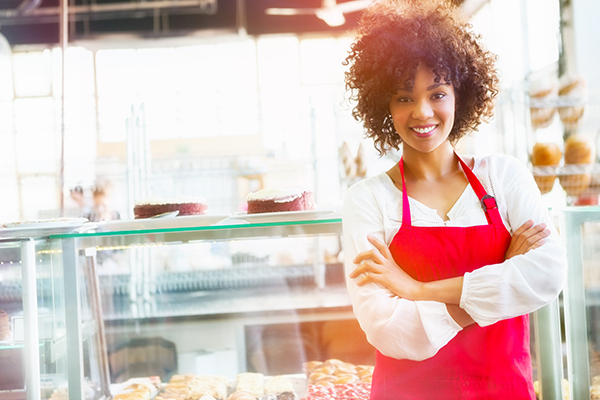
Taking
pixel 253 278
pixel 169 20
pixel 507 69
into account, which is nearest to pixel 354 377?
pixel 253 278

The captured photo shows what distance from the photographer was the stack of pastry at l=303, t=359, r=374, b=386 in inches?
62.0

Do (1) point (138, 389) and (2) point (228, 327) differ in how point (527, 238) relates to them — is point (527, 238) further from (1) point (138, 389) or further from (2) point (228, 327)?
(1) point (138, 389)

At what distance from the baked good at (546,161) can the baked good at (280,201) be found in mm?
2128

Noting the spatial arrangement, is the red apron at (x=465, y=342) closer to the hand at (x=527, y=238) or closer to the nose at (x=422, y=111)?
the hand at (x=527, y=238)

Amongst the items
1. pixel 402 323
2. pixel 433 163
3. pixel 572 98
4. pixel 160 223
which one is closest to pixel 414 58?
pixel 433 163

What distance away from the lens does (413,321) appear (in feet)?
3.35

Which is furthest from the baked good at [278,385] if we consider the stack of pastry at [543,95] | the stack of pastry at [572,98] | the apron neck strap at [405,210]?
the stack of pastry at [572,98]

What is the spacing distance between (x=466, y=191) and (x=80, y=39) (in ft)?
33.4

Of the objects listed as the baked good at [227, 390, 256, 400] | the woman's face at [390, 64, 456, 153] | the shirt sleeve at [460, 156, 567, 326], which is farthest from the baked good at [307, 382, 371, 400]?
the woman's face at [390, 64, 456, 153]

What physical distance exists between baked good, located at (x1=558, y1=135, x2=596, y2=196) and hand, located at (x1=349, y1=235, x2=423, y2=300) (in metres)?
2.38

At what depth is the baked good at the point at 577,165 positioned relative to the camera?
3.03 m

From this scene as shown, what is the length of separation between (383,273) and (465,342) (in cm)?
26

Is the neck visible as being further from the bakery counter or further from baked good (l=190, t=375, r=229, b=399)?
baked good (l=190, t=375, r=229, b=399)

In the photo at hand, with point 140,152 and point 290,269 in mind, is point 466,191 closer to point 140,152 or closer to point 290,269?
point 290,269
